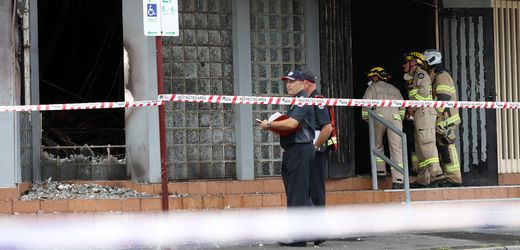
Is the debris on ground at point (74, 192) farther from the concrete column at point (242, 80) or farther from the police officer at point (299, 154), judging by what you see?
the police officer at point (299, 154)

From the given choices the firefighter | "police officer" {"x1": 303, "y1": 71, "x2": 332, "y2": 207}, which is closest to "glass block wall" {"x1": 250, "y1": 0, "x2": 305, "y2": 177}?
the firefighter

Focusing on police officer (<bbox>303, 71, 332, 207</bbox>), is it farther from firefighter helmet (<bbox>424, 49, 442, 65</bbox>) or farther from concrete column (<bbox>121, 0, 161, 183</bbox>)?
firefighter helmet (<bbox>424, 49, 442, 65</bbox>)

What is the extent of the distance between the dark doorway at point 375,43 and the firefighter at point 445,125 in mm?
1178

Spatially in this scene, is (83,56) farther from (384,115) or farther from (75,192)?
(384,115)

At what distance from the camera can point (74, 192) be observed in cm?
1292

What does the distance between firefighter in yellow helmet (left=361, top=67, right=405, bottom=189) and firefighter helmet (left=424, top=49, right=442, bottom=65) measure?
1.87 feet

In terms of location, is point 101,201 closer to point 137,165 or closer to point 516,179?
point 137,165

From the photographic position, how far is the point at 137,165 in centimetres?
1345

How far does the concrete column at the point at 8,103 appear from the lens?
1234 cm

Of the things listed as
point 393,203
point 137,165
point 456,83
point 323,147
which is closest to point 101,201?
point 137,165

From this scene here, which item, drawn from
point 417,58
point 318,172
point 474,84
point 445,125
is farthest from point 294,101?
point 474,84

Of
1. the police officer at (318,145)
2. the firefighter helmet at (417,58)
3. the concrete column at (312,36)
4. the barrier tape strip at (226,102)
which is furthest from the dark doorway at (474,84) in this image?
the police officer at (318,145)

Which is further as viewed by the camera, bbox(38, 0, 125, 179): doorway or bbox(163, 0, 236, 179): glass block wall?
bbox(38, 0, 125, 179): doorway

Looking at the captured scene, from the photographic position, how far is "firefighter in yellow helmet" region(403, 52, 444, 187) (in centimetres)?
1481
